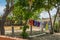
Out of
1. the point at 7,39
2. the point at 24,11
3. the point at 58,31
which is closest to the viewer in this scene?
the point at 7,39

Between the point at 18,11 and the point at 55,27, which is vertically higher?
the point at 18,11

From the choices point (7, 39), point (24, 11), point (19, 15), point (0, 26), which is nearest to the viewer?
point (7, 39)

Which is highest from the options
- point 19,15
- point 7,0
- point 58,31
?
point 7,0

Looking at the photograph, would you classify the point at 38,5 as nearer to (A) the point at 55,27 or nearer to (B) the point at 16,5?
(B) the point at 16,5

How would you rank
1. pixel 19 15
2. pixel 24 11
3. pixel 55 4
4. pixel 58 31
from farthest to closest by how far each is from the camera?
pixel 58 31
pixel 55 4
pixel 19 15
pixel 24 11

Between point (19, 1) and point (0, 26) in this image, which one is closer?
point (0, 26)

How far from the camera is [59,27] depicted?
2856 centimetres

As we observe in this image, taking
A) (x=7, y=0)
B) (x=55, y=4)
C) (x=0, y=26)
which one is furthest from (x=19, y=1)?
(x=55, y=4)

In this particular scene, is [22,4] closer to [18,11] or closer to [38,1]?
[18,11]

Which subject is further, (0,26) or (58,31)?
(58,31)

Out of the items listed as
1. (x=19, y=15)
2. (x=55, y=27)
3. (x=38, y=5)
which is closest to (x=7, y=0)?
(x=19, y=15)

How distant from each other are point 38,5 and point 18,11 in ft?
8.63

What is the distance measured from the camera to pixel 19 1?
17859 mm

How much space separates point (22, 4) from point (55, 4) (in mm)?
6523
